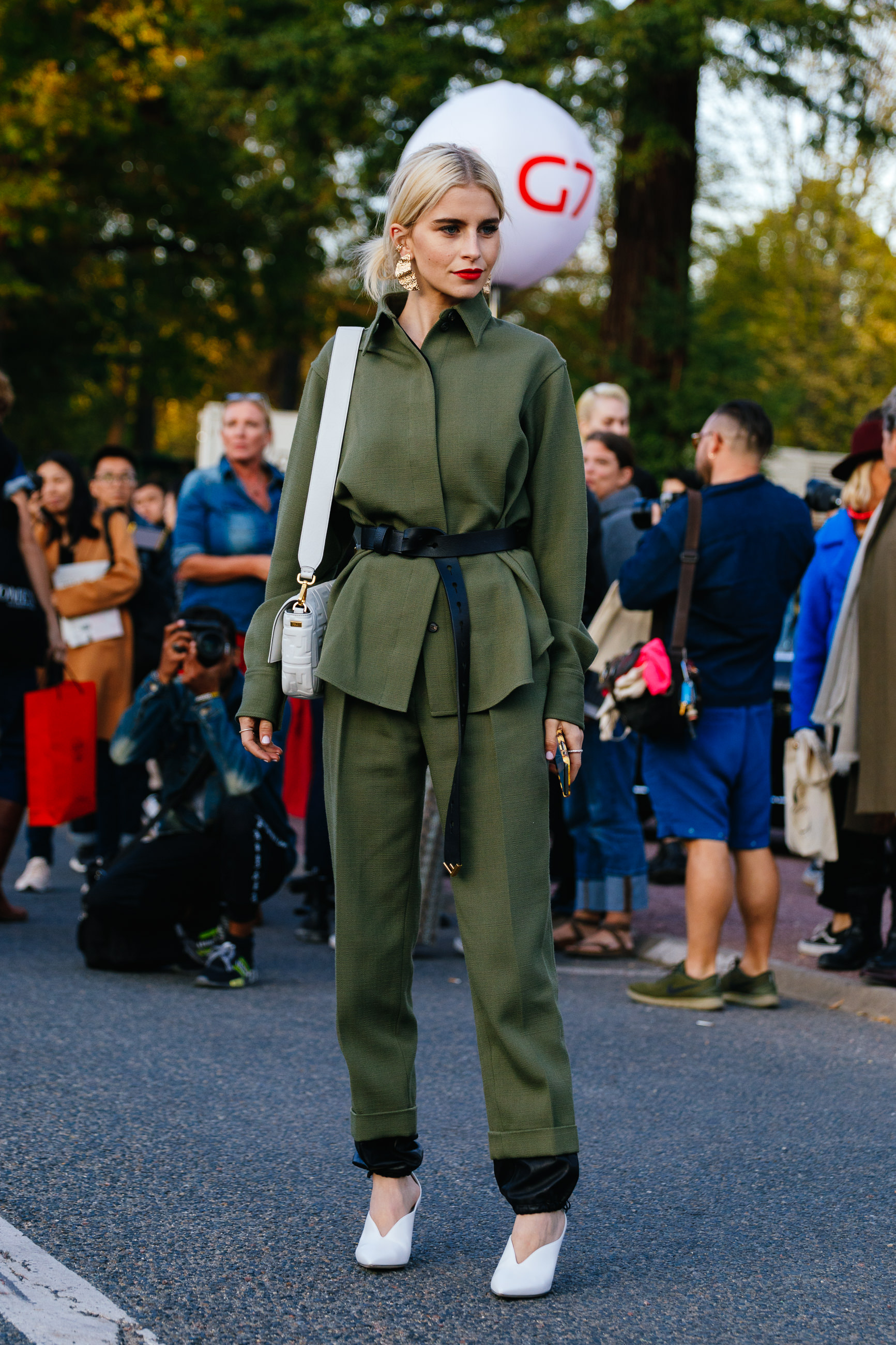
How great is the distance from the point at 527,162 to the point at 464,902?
5.18 m

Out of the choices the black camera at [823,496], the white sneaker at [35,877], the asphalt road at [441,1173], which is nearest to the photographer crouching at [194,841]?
the asphalt road at [441,1173]

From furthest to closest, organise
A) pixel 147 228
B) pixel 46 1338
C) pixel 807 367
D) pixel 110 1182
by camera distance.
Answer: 1. pixel 807 367
2. pixel 147 228
3. pixel 110 1182
4. pixel 46 1338

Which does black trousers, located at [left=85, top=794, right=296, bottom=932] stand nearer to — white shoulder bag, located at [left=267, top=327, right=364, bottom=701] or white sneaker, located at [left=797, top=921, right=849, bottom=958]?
white sneaker, located at [left=797, top=921, right=849, bottom=958]

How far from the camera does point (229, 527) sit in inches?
271

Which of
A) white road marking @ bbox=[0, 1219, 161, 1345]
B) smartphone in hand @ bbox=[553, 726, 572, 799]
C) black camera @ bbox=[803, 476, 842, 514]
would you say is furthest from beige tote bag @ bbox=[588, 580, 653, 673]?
white road marking @ bbox=[0, 1219, 161, 1345]

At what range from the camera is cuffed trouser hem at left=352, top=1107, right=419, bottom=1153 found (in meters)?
3.03

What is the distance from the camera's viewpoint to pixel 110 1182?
3.44m

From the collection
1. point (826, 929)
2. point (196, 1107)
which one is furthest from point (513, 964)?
point (826, 929)

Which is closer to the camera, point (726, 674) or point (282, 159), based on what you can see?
point (726, 674)

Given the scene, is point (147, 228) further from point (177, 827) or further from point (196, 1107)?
point (196, 1107)

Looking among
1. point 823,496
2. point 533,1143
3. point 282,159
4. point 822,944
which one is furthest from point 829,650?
point 282,159

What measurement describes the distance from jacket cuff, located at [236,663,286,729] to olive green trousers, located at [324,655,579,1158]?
11cm

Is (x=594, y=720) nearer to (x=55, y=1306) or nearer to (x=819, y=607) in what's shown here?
(x=819, y=607)

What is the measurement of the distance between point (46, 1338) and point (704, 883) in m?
3.26
